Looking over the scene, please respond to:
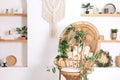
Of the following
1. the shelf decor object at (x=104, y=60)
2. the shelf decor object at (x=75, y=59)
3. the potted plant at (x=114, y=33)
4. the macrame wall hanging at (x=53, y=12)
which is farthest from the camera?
the potted plant at (x=114, y=33)

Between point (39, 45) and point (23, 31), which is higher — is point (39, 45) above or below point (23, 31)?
below

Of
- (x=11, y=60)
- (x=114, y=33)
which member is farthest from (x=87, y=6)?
(x=11, y=60)

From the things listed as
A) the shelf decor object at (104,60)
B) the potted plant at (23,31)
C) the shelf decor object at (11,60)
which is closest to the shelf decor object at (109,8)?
the shelf decor object at (104,60)

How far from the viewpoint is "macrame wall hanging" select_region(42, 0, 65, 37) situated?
5.40 m

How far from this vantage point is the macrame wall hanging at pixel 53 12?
17.7 ft

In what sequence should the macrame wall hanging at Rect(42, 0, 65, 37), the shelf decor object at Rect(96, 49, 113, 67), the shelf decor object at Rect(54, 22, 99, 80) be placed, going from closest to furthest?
1. the shelf decor object at Rect(54, 22, 99, 80)
2. the macrame wall hanging at Rect(42, 0, 65, 37)
3. the shelf decor object at Rect(96, 49, 113, 67)

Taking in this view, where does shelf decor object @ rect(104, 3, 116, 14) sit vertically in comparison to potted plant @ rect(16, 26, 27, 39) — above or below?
above

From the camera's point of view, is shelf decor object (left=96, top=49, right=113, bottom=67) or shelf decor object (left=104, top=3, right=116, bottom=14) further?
shelf decor object (left=104, top=3, right=116, bottom=14)

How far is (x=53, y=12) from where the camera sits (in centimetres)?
541

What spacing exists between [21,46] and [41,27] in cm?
72

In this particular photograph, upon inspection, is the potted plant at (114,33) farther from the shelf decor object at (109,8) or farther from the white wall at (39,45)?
the white wall at (39,45)

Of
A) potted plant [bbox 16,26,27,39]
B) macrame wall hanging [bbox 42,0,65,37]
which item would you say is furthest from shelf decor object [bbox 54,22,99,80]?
potted plant [bbox 16,26,27,39]

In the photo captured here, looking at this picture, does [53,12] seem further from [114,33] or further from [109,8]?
[114,33]

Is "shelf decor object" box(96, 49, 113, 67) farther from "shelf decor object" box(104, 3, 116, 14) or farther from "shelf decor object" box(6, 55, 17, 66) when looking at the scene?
"shelf decor object" box(6, 55, 17, 66)
